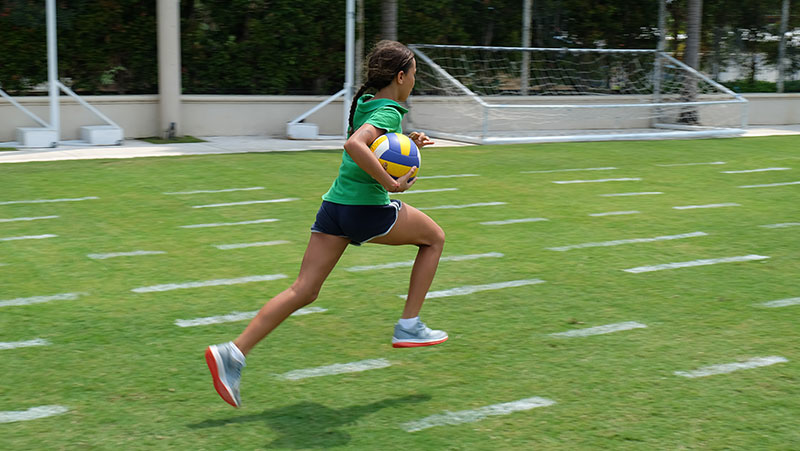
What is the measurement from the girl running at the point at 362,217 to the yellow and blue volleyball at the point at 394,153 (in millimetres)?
32

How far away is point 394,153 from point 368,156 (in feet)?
0.72

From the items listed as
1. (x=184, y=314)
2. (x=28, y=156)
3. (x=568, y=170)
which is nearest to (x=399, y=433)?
(x=184, y=314)

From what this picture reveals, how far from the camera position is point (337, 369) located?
4668mm

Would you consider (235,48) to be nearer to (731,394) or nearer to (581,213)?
(581,213)

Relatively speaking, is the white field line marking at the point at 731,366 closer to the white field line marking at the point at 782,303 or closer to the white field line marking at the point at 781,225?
the white field line marking at the point at 782,303

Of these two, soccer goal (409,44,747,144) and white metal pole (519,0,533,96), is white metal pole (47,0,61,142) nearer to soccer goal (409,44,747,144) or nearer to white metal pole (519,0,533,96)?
soccer goal (409,44,747,144)

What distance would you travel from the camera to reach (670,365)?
4.77m

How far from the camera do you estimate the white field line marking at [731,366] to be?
4.64 metres

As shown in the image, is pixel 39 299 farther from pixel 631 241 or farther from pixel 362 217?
pixel 631 241

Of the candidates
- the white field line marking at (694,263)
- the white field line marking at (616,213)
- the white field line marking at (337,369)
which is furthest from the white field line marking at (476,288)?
the white field line marking at (616,213)

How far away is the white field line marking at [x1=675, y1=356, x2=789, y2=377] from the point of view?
183 inches

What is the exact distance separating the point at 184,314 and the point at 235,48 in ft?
43.5

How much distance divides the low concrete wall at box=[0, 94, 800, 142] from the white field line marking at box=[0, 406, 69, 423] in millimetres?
12913

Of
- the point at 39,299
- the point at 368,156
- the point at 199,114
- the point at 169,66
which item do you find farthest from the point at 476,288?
the point at 199,114
